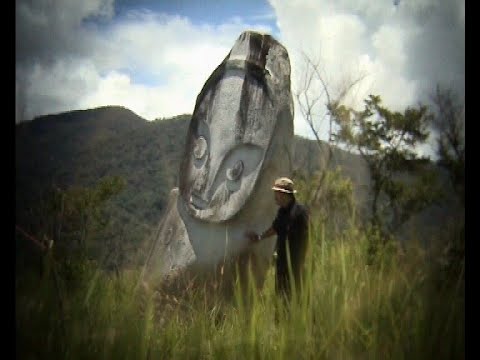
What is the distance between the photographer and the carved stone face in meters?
2.37

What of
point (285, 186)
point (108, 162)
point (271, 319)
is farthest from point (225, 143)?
point (271, 319)

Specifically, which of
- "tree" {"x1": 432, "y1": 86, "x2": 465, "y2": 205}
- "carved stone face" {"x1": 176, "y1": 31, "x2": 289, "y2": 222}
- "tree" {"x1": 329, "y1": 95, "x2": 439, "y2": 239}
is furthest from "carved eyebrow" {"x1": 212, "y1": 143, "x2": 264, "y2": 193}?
"tree" {"x1": 432, "y1": 86, "x2": 465, "y2": 205}

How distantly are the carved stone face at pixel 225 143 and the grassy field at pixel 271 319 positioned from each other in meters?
0.61

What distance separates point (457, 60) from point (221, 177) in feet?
3.36

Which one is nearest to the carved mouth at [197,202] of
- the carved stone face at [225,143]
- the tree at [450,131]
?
the carved stone face at [225,143]

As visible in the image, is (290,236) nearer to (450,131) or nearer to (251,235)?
(251,235)

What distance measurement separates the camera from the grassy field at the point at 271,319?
1629 mm

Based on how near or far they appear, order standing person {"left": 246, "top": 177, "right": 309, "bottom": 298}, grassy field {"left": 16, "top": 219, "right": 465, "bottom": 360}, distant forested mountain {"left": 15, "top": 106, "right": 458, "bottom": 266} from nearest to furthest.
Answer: grassy field {"left": 16, "top": 219, "right": 465, "bottom": 360}
distant forested mountain {"left": 15, "top": 106, "right": 458, "bottom": 266}
standing person {"left": 246, "top": 177, "right": 309, "bottom": 298}

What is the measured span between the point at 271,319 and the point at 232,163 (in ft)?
2.60

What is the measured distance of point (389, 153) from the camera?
202cm

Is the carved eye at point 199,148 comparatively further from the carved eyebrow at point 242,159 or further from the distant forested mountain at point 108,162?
the distant forested mountain at point 108,162

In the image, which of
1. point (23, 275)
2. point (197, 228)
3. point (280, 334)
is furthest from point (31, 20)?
point (280, 334)

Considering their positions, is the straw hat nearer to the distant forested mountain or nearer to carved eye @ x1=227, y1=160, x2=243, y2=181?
the distant forested mountain

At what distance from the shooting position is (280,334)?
67.9 inches
